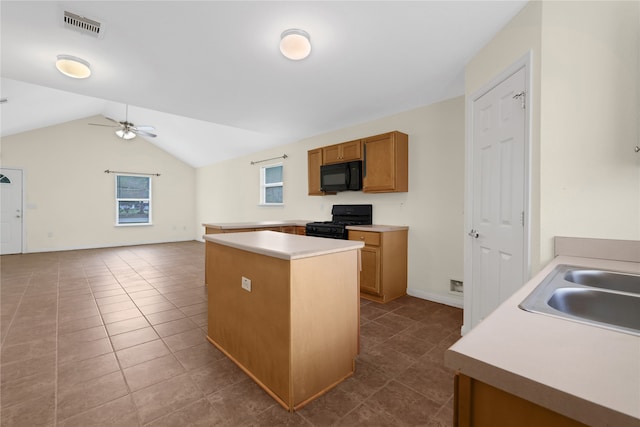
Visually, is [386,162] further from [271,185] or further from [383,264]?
[271,185]

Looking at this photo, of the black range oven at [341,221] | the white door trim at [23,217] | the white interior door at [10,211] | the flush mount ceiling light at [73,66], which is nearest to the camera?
the flush mount ceiling light at [73,66]

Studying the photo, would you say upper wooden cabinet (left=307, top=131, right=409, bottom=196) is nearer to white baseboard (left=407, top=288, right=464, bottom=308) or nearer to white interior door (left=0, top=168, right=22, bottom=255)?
white baseboard (left=407, top=288, right=464, bottom=308)

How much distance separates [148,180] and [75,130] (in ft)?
6.80

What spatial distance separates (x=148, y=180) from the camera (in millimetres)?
8500

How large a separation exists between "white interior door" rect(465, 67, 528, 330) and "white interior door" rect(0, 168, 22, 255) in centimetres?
954

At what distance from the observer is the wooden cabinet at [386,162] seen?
3520mm

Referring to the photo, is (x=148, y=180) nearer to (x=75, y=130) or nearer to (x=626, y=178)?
(x=75, y=130)

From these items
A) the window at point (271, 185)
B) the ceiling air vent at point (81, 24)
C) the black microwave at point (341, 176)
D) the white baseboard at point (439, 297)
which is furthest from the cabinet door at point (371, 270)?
the ceiling air vent at point (81, 24)

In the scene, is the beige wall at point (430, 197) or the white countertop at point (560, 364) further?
the beige wall at point (430, 197)

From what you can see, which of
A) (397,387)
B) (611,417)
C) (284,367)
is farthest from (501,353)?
(397,387)

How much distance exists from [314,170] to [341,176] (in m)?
0.71

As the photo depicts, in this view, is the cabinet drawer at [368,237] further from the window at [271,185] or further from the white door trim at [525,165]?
the window at [271,185]

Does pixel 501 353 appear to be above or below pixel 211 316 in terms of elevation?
above

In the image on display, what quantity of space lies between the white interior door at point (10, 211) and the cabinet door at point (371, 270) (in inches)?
331
